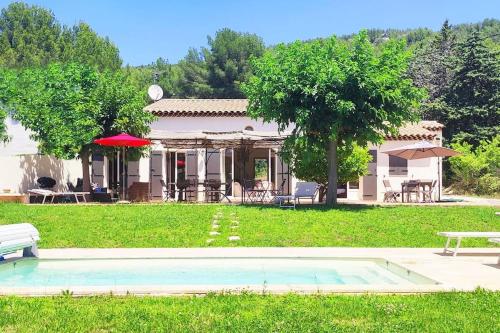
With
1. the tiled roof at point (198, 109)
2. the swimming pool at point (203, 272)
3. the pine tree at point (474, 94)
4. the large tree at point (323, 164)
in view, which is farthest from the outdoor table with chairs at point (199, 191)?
the pine tree at point (474, 94)

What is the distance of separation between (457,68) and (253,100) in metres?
24.5

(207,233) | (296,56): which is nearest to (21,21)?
(296,56)

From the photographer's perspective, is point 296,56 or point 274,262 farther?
point 296,56

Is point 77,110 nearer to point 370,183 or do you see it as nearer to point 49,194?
point 49,194

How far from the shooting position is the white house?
75.8 ft

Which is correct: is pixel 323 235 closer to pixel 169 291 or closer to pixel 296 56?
pixel 169 291

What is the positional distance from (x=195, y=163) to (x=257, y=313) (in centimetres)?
2051

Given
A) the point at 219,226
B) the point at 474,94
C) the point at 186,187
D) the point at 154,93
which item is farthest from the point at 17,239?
the point at 474,94

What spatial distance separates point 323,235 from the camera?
473 inches

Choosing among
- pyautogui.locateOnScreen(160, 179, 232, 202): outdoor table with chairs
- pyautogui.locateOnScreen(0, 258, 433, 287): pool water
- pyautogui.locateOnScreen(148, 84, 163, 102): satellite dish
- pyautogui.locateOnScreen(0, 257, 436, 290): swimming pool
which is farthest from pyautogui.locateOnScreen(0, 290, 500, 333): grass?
pyautogui.locateOnScreen(148, 84, 163, 102): satellite dish

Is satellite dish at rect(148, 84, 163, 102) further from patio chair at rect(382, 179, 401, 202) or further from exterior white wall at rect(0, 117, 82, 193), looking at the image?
patio chair at rect(382, 179, 401, 202)

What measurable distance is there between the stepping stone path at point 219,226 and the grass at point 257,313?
17.2 ft

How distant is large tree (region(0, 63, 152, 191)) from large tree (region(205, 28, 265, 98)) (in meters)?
26.6

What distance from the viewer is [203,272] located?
8445 millimetres
